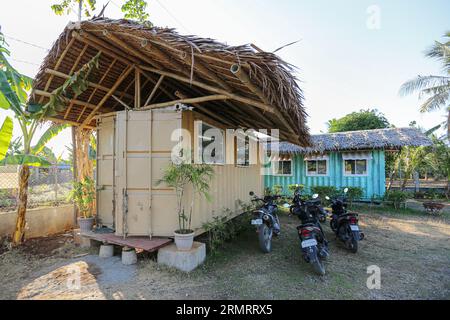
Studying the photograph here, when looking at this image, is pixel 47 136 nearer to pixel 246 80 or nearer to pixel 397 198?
pixel 246 80

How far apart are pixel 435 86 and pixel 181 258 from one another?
14656 millimetres

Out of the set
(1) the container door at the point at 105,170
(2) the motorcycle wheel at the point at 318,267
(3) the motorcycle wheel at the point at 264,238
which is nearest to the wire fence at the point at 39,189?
(1) the container door at the point at 105,170

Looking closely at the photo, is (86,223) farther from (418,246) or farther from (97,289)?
(418,246)

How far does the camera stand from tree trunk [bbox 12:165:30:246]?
16.7 feet

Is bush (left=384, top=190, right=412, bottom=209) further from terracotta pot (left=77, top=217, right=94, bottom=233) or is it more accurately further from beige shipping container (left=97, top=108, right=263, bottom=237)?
terracotta pot (left=77, top=217, right=94, bottom=233)

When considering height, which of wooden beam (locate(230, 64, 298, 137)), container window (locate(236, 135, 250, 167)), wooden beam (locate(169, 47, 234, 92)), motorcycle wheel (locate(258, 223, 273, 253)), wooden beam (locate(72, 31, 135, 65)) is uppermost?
wooden beam (locate(72, 31, 135, 65))

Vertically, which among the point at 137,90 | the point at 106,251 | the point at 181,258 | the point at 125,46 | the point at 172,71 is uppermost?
the point at 125,46

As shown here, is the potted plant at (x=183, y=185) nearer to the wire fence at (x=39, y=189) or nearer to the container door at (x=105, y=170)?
the container door at (x=105, y=170)

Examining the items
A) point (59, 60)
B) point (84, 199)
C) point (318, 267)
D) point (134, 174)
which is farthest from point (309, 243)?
point (59, 60)

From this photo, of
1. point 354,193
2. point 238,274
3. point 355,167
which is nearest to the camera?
point 238,274

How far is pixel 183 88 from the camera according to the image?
550cm

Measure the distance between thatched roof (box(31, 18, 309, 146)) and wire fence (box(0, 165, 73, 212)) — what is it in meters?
2.14

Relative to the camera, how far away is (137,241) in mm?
4203

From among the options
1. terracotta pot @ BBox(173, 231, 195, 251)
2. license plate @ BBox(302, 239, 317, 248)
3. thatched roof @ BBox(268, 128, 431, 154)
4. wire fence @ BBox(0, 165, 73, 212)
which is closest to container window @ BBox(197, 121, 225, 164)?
terracotta pot @ BBox(173, 231, 195, 251)
